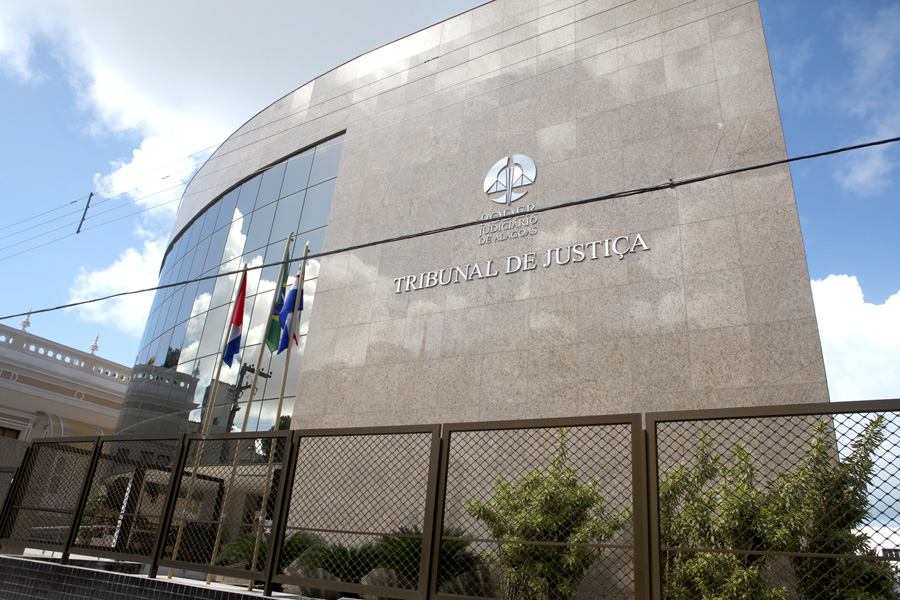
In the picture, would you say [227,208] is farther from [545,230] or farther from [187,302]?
[545,230]

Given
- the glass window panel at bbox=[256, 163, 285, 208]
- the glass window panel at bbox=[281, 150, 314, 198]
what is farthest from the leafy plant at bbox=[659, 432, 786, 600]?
the glass window panel at bbox=[256, 163, 285, 208]

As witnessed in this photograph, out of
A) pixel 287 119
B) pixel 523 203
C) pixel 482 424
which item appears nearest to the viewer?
pixel 482 424

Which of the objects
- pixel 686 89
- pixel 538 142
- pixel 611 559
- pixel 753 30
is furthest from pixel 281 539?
pixel 753 30

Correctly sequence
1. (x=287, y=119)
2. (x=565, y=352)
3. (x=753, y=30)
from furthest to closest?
(x=287, y=119) < (x=753, y=30) < (x=565, y=352)

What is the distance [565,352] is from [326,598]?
5.25 m

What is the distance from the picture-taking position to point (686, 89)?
11125 mm

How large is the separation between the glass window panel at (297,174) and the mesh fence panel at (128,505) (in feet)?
27.6

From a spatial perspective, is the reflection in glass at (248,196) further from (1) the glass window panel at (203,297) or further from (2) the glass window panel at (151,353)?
(2) the glass window panel at (151,353)

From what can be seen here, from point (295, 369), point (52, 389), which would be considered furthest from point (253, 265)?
point (52, 389)

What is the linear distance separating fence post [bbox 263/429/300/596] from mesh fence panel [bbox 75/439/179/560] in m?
1.53

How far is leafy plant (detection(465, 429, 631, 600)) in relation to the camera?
262 inches

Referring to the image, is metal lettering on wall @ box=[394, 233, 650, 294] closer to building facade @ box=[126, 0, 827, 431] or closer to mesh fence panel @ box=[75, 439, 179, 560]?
building facade @ box=[126, 0, 827, 431]

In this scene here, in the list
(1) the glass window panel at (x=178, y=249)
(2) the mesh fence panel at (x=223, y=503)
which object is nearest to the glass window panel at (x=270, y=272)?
(2) the mesh fence panel at (x=223, y=503)

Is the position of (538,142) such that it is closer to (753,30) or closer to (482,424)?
(753,30)
